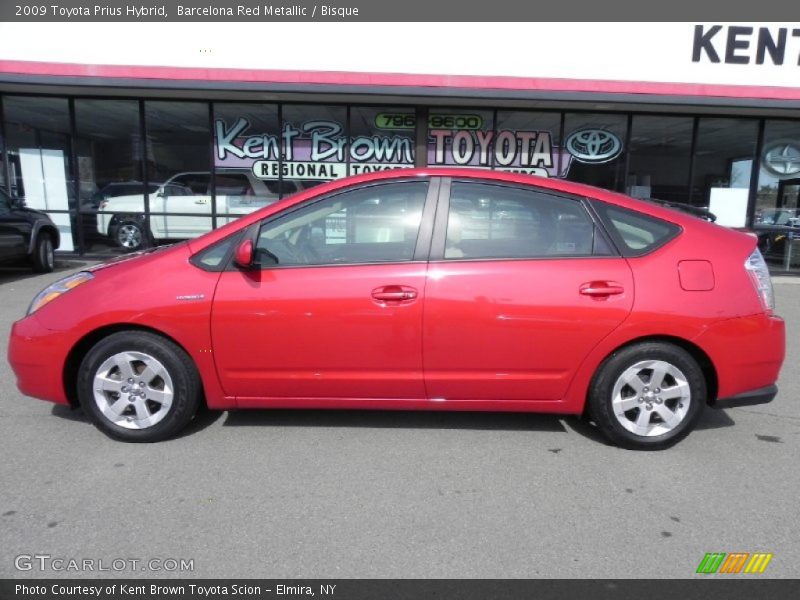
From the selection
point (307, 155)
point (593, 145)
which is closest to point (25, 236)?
point (307, 155)

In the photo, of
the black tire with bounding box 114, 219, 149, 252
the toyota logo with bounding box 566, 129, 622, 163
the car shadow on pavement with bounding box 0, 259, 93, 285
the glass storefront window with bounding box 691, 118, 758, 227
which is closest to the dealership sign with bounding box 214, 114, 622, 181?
the toyota logo with bounding box 566, 129, 622, 163

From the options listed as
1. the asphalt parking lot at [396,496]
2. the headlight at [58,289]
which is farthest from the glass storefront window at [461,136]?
the headlight at [58,289]

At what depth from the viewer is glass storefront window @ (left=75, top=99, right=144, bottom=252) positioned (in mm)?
A: 11070

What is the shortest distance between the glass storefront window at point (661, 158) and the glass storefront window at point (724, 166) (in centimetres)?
21

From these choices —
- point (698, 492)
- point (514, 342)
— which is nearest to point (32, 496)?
point (514, 342)

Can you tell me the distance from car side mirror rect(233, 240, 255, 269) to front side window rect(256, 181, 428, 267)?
0.10 metres

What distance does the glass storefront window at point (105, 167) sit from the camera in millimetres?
11070

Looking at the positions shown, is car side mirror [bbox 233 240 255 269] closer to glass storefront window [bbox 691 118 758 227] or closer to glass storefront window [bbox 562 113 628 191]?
glass storefront window [bbox 562 113 628 191]

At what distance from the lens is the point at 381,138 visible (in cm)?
1087

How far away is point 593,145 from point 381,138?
13.6 ft

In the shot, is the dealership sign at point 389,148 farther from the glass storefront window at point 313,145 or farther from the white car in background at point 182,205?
the white car in background at point 182,205

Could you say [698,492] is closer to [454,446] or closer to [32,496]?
[454,446]

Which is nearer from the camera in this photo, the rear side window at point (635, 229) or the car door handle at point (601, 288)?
the car door handle at point (601, 288)
